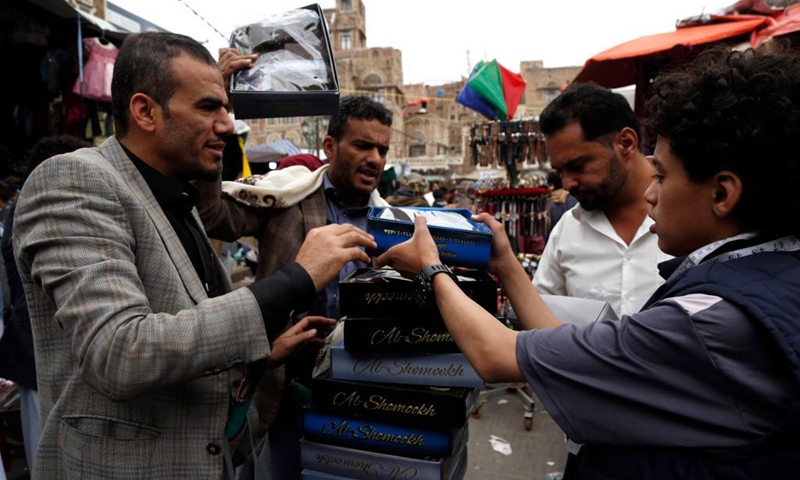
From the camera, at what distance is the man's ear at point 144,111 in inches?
52.4

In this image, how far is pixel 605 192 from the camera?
2176 mm

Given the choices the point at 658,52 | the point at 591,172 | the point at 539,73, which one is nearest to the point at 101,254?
the point at 591,172

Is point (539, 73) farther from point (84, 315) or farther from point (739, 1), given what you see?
point (84, 315)

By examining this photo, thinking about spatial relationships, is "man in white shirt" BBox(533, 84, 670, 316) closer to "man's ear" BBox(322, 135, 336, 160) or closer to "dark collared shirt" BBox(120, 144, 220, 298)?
"man's ear" BBox(322, 135, 336, 160)

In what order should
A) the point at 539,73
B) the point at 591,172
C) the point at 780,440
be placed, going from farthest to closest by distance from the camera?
the point at 539,73, the point at 591,172, the point at 780,440

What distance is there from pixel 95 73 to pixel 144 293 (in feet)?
16.1

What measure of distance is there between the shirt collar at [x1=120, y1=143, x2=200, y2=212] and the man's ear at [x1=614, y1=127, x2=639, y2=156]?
185 cm

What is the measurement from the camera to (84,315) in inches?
38.0

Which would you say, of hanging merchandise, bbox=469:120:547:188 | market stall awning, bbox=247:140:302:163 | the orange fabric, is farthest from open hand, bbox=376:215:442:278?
market stall awning, bbox=247:140:302:163

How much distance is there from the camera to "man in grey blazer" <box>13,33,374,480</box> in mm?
983

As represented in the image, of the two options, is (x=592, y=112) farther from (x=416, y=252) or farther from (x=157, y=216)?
(x=157, y=216)

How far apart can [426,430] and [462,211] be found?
704 mm

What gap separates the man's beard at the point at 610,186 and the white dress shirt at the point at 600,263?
0.09 m

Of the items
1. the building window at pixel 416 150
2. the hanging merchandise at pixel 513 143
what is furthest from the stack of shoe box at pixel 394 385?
the building window at pixel 416 150
